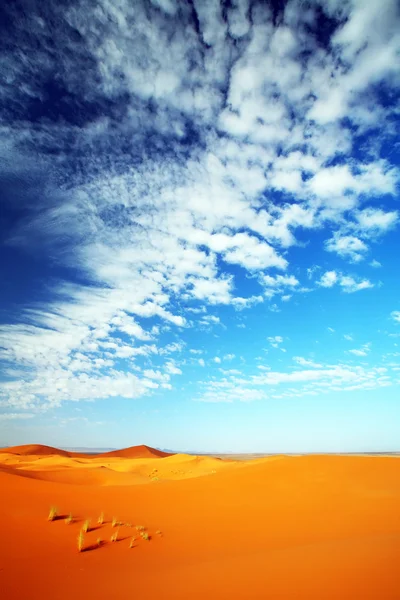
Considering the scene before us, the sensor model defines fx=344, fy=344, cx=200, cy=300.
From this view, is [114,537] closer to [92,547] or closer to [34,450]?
[92,547]

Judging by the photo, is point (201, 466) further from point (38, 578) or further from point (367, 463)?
point (38, 578)

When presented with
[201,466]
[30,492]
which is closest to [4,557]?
[30,492]

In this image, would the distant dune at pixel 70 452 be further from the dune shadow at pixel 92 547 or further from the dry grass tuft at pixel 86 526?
the dune shadow at pixel 92 547

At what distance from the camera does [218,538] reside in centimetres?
792

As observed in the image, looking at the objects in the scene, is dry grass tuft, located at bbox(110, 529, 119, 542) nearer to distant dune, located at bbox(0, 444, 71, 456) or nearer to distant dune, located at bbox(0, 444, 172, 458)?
distant dune, located at bbox(0, 444, 172, 458)

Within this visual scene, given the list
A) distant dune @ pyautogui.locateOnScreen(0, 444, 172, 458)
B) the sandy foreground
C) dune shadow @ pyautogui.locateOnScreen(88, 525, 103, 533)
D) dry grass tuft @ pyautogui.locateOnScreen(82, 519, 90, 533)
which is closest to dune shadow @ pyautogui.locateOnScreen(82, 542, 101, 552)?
the sandy foreground

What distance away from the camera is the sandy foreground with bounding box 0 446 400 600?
4.93 metres

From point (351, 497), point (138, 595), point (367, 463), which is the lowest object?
point (138, 595)

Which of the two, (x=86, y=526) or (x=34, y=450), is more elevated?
(x=34, y=450)

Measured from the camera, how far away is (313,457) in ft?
52.8

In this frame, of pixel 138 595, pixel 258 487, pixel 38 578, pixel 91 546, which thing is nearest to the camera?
pixel 138 595

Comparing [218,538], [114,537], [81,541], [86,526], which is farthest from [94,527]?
[218,538]

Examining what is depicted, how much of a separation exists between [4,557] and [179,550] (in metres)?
3.28

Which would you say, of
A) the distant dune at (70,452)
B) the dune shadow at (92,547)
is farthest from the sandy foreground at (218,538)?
the distant dune at (70,452)
